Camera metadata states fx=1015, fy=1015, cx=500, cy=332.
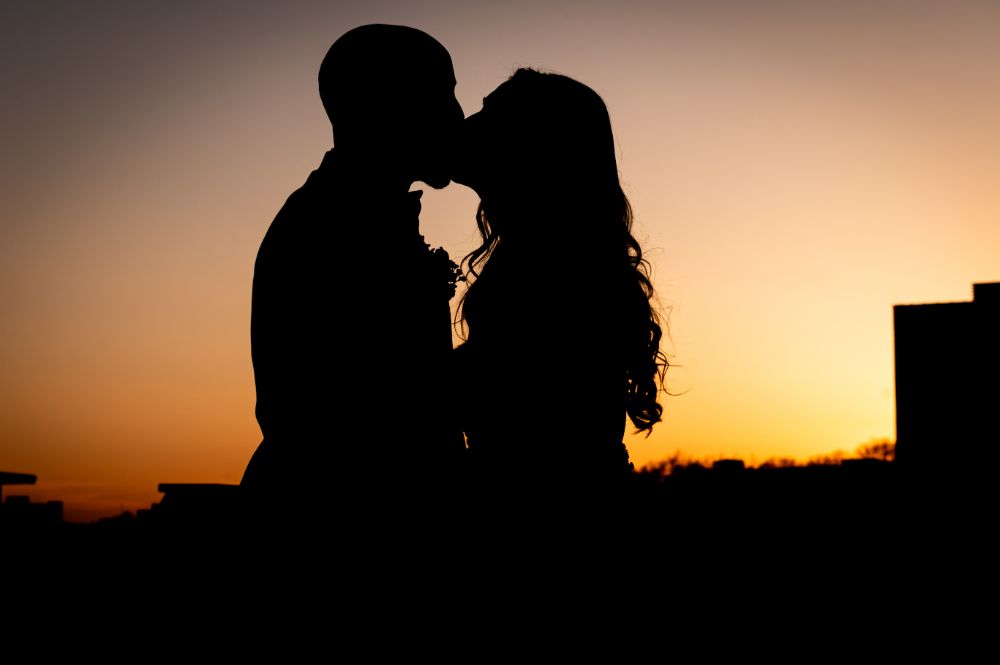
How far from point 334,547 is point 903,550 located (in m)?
13.6

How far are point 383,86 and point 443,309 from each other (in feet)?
2.55

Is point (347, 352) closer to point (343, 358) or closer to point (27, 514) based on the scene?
point (343, 358)

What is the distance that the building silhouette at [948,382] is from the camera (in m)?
33.8

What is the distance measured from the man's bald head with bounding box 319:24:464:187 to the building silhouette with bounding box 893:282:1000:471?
107ft

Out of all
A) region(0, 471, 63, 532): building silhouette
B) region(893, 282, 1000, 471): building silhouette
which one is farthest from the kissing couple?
region(893, 282, 1000, 471): building silhouette

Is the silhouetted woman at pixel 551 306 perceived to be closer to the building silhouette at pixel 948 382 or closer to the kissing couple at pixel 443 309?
the kissing couple at pixel 443 309

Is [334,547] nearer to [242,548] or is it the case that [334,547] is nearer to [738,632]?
[242,548]

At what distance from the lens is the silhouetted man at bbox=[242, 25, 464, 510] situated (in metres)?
2.75

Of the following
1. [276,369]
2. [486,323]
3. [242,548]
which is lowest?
[242,548]

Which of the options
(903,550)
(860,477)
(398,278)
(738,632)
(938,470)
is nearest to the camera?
(398,278)

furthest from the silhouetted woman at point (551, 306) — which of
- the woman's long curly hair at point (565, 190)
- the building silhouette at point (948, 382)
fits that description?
the building silhouette at point (948, 382)

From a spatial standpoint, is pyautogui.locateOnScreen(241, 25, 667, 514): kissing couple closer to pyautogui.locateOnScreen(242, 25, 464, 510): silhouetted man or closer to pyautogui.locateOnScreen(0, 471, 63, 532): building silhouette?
pyautogui.locateOnScreen(242, 25, 464, 510): silhouetted man

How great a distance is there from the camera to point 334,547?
2689 mm

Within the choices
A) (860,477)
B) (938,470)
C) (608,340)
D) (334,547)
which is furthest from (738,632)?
(938,470)
